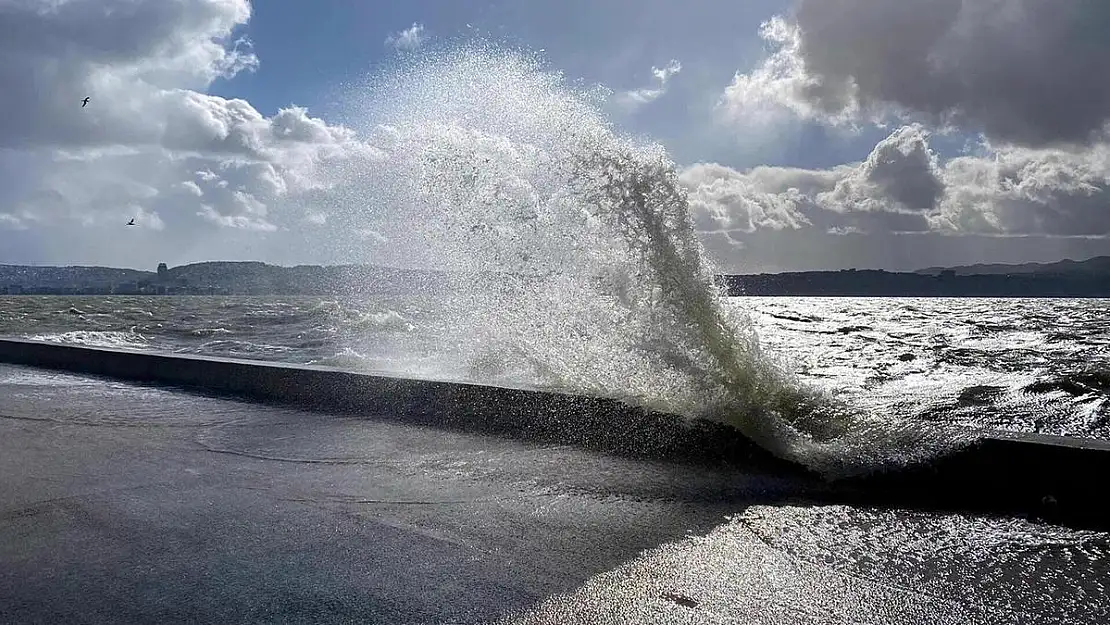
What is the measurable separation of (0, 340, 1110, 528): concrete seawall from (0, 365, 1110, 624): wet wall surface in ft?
0.74

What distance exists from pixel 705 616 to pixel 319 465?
255cm

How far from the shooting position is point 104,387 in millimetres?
7520

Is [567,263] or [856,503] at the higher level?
[567,263]

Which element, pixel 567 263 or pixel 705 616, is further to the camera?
pixel 567 263

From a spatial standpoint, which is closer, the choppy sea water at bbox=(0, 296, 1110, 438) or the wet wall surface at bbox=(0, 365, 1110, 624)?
the wet wall surface at bbox=(0, 365, 1110, 624)

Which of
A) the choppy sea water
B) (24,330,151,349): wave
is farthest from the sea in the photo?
(24,330,151,349): wave

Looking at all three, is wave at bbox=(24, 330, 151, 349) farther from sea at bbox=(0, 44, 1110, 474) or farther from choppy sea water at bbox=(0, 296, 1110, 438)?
sea at bbox=(0, 44, 1110, 474)

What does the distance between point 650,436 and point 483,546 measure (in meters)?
1.95

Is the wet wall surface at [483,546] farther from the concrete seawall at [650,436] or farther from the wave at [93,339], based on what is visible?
the wave at [93,339]

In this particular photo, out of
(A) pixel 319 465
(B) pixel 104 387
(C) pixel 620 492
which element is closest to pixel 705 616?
(C) pixel 620 492

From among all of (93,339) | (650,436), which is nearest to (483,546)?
(650,436)

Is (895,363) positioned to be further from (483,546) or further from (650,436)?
(483,546)

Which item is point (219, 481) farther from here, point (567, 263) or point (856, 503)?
point (567, 263)

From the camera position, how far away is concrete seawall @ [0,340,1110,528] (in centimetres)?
344
